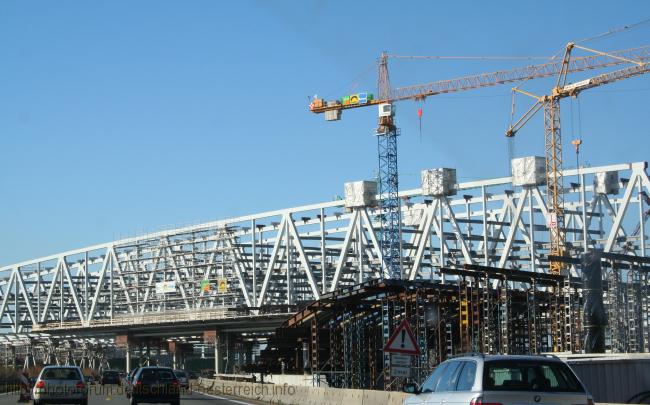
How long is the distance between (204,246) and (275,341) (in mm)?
64688

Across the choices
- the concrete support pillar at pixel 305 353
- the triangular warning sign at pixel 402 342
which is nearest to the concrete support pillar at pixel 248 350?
the concrete support pillar at pixel 305 353

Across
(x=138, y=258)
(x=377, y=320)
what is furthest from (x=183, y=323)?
(x=377, y=320)

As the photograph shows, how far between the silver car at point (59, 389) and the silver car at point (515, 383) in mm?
20822

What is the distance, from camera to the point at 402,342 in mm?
23141

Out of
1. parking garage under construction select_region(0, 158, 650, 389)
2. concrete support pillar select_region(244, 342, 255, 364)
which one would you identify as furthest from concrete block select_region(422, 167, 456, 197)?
concrete support pillar select_region(244, 342, 255, 364)

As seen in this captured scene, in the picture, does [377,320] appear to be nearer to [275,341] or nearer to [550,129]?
[275,341]

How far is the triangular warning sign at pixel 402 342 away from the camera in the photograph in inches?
906

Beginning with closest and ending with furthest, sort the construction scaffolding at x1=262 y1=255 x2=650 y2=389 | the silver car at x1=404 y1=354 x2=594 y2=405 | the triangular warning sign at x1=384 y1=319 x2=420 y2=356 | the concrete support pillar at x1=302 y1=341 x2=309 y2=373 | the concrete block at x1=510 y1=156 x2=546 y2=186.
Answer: the silver car at x1=404 y1=354 x2=594 y2=405
the triangular warning sign at x1=384 y1=319 x2=420 y2=356
the construction scaffolding at x1=262 y1=255 x2=650 y2=389
the concrete support pillar at x1=302 y1=341 x2=309 y2=373
the concrete block at x1=510 y1=156 x2=546 y2=186

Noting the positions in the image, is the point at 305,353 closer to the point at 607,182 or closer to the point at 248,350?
the point at 607,182

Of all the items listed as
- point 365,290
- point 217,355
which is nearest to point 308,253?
point 217,355

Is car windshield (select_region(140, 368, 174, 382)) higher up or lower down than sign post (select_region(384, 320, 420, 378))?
lower down

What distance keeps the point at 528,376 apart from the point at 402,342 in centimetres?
1051

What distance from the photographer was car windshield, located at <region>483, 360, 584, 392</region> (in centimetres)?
1250

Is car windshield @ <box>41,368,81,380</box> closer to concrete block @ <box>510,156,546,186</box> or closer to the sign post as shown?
the sign post
